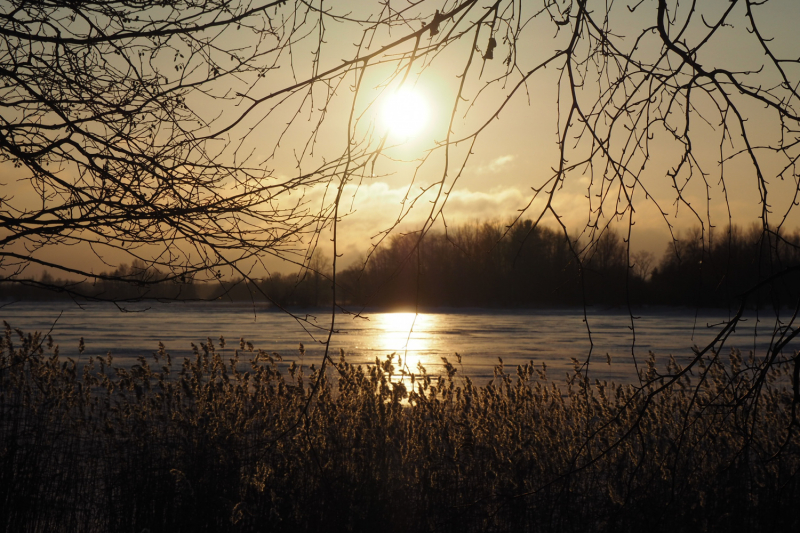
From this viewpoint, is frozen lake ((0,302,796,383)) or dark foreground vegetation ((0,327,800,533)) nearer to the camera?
dark foreground vegetation ((0,327,800,533))

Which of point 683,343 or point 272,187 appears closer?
point 272,187

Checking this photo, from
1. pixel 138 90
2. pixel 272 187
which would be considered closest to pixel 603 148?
pixel 272 187

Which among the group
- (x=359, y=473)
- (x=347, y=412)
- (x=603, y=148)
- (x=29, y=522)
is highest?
(x=603, y=148)

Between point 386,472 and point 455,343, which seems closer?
point 386,472

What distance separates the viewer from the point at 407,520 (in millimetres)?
4637

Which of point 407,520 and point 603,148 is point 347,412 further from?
point 603,148

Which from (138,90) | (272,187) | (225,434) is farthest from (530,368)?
(138,90)

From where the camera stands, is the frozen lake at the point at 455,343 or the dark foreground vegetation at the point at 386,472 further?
the frozen lake at the point at 455,343

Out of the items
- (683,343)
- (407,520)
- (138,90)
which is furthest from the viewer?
(683,343)

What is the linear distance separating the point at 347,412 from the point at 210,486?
1.17 metres

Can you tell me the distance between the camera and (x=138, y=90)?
339 cm

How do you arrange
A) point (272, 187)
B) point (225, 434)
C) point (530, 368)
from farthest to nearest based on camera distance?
point (530, 368), point (225, 434), point (272, 187)

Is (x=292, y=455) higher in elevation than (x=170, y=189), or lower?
lower

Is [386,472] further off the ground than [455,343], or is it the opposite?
[386,472]
